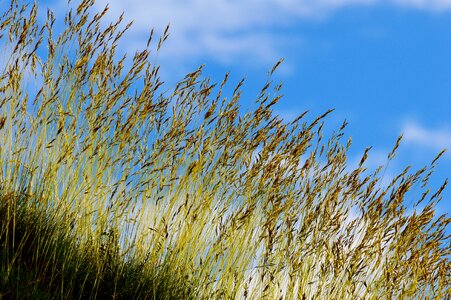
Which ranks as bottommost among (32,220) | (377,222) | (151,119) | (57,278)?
(57,278)

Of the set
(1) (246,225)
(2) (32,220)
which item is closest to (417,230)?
(1) (246,225)

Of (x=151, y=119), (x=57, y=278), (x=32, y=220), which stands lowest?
(x=57, y=278)

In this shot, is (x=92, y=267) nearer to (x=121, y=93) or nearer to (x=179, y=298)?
(x=179, y=298)

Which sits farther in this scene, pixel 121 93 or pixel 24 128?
pixel 24 128

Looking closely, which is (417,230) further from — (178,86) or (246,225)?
(178,86)

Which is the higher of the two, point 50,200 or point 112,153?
point 112,153

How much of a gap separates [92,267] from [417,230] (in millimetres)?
1987

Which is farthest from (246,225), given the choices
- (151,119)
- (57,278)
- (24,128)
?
(24,128)

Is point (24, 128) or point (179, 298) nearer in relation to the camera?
point (179, 298)

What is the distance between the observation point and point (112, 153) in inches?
160

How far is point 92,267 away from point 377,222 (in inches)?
68.1

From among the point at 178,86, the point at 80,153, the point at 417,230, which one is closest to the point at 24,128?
the point at 80,153

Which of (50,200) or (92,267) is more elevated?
(50,200)

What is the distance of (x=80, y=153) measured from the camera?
160 inches
